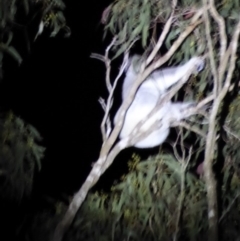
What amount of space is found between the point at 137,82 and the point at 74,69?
106 centimetres

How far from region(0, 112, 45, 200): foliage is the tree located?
206 mm

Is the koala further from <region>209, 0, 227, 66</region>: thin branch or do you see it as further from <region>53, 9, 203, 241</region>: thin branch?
<region>209, 0, 227, 66</region>: thin branch

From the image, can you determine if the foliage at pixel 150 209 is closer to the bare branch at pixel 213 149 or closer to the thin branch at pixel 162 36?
the bare branch at pixel 213 149

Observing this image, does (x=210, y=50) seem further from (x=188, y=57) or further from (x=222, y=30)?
(x=188, y=57)

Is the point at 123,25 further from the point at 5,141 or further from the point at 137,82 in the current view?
the point at 5,141

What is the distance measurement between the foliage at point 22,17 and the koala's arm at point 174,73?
1.48ft

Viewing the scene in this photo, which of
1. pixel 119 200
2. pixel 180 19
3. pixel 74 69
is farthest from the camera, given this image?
pixel 74 69

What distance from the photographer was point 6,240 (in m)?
2.62

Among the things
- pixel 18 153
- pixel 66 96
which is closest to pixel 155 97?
pixel 18 153

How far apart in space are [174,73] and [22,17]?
2.11 ft

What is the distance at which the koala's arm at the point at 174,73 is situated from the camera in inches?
97.0

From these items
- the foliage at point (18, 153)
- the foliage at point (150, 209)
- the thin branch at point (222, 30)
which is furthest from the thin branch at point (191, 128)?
the foliage at point (18, 153)

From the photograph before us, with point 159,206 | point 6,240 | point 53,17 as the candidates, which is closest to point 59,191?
point 6,240

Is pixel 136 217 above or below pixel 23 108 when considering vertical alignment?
below
